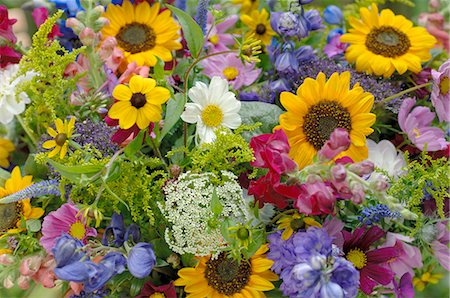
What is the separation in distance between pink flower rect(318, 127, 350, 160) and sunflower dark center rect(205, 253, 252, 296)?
168 millimetres

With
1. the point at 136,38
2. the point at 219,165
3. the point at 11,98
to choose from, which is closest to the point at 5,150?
the point at 11,98

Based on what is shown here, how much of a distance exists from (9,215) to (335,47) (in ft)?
1.46

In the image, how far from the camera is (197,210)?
0.57m

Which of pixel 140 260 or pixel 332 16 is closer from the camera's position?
pixel 140 260

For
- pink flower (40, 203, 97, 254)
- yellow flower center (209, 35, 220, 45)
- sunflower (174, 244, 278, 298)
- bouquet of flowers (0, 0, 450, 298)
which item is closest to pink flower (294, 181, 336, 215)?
bouquet of flowers (0, 0, 450, 298)

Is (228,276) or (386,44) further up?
(386,44)

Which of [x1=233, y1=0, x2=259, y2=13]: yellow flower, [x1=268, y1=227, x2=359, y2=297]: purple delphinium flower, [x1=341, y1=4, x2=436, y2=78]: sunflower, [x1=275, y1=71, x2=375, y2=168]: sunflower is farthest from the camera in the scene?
[x1=233, y1=0, x2=259, y2=13]: yellow flower

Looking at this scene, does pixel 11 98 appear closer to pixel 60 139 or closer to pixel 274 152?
pixel 60 139

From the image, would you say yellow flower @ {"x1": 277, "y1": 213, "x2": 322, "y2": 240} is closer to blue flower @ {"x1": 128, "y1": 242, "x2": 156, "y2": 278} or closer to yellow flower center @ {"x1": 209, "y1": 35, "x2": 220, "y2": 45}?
blue flower @ {"x1": 128, "y1": 242, "x2": 156, "y2": 278}

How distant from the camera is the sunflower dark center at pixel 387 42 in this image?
74 centimetres

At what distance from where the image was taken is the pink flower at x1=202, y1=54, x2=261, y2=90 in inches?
29.4

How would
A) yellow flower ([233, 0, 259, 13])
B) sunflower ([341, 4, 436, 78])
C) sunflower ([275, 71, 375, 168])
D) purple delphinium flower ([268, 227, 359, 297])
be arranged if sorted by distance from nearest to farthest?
purple delphinium flower ([268, 227, 359, 297])
sunflower ([275, 71, 375, 168])
sunflower ([341, 4, 436, 78])
yellow flower ([233, 0, 259, 13])

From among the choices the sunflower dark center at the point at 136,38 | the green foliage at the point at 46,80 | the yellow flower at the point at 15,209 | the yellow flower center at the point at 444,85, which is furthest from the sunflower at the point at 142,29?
the yellow flower center at the point at 444,85

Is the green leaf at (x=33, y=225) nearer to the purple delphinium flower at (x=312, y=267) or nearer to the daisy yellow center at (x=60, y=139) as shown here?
the daisy yellow center at (x=60, y=139)
